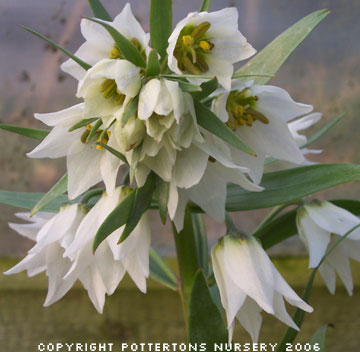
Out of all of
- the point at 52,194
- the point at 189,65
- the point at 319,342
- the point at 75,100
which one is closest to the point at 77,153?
the point at 52,194

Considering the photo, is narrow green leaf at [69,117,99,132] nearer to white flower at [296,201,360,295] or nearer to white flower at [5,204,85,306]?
white flower at [5,204,85,306]

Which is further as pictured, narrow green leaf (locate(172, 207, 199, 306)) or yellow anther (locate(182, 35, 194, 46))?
narrow green leaf (locate(172, 207, 199, 306))

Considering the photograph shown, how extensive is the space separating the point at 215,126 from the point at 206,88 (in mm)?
48

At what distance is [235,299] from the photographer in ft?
1.77

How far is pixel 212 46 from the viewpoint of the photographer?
54 cm

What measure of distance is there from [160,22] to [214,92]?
0.09 m

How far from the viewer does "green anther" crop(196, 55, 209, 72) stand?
1.79 feet

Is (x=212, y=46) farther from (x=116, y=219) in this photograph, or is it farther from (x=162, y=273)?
(x=162, y=273)

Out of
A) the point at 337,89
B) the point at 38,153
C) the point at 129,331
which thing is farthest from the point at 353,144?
Result: the point at 38,153

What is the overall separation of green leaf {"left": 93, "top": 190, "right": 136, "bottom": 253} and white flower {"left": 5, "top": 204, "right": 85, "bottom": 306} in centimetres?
10

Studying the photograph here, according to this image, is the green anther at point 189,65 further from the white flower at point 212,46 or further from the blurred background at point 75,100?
the blurred background at point 75,100

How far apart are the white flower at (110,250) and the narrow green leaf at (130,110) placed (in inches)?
4.9

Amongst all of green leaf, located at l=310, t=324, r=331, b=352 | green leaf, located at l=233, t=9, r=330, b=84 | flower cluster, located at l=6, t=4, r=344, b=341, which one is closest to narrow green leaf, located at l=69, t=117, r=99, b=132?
flower cluster, located at l=6, t=4, r=344, b=341

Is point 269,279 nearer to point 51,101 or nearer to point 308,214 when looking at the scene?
point 308,214
